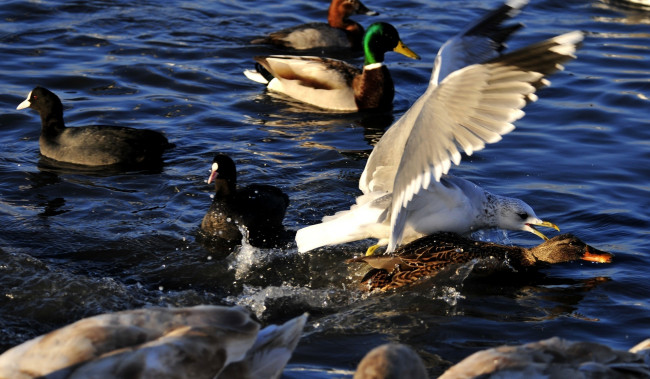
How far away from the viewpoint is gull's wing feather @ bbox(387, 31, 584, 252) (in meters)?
6.20

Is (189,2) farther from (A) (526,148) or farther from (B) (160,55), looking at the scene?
(A) (526,148)

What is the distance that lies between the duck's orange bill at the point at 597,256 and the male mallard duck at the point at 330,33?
7209 mm

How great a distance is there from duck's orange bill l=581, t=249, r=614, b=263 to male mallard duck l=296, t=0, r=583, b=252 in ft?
1.26

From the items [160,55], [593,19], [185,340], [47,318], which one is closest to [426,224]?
[47,318]

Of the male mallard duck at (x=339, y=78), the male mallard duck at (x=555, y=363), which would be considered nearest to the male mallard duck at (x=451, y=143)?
the male mallard duck at (x=555, y=363)

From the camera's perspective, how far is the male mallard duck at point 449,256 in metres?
7.38

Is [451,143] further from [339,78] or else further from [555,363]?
[339,78]

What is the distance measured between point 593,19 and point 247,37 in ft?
16.8

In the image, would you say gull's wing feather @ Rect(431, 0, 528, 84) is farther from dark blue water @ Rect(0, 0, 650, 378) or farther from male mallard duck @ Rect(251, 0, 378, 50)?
male mallard duck @ Rect(251, 0, 378, 50)

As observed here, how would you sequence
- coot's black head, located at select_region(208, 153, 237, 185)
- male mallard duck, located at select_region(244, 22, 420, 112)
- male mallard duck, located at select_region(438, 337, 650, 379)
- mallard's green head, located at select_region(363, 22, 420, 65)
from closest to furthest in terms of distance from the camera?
male mallard duck, located at select_region(438, 337, 650, 379)
coot's black head, located at select_region(208, 153, 237, 185)
male mallard duck, located at select_region(244, 22, 420, 112)
mallard's green head, located at select_region(363, 22, 420, 65)

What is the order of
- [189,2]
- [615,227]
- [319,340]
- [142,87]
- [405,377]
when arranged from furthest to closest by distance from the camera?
[189,2], [142,87], [615,227], [319,340], [405,377]

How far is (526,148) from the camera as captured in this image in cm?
1070

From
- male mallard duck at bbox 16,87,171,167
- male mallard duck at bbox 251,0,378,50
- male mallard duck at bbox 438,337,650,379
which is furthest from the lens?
male mallard duck at bbox 251,0,378,50

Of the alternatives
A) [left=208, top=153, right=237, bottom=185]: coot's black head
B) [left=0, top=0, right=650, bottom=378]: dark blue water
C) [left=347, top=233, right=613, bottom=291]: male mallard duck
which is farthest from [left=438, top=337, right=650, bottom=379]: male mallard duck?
[left=208, top=153, right=237, bottom=185]: coot's black head
